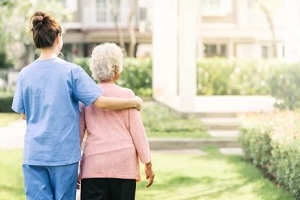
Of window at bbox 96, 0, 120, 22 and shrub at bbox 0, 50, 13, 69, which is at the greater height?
window at bbox 96, 0, 120, 22

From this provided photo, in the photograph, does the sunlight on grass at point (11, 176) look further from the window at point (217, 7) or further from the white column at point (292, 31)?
the window at point (217, 7)

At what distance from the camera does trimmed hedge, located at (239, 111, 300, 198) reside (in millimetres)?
7578

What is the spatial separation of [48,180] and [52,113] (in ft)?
1.49

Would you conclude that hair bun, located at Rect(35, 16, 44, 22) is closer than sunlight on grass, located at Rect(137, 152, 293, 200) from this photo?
Yes

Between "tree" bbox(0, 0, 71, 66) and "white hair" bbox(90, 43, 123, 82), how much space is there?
15236mm

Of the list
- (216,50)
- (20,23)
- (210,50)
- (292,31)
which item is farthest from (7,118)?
(210,50)

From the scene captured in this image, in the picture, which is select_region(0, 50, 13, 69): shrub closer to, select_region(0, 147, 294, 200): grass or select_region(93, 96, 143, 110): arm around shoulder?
select_region(0, 147, 294, 200): grass

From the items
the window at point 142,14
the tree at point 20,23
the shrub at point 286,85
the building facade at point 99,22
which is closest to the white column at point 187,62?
the shrub at point 286,85

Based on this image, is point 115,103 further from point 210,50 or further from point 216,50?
point 210,50

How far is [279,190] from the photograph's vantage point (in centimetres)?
830

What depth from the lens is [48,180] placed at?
4941mm

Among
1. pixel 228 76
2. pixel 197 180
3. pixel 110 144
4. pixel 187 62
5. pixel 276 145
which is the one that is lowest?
pixel 197 180

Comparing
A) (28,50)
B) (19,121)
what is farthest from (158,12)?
(28,50)

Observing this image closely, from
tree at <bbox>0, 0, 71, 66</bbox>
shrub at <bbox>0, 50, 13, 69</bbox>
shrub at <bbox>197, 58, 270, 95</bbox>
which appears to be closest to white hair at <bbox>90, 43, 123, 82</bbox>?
tree at <bbox>0, 0, 71, 66</bbox>
